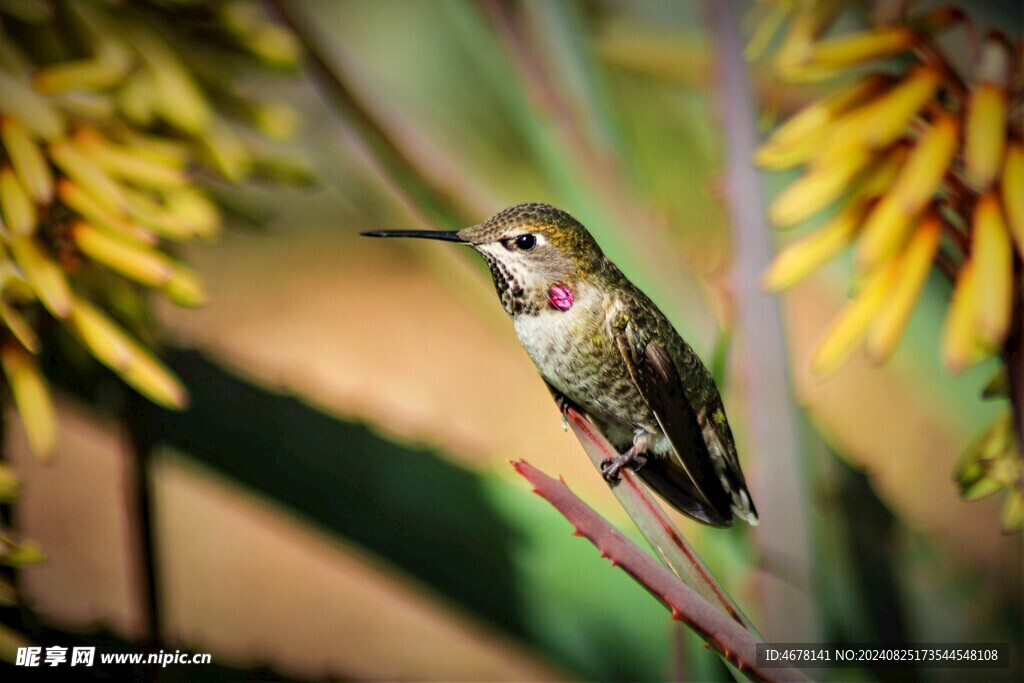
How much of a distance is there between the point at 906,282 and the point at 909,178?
0.09 m

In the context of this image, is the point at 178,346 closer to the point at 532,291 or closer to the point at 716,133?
the point at 532,291

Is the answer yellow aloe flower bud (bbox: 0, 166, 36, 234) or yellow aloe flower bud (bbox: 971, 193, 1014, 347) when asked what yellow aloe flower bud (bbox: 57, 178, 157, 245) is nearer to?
yellow aloe flower bud (bbox: 0, 166, 36, 234)

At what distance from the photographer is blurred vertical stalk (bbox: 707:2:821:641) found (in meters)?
0.77

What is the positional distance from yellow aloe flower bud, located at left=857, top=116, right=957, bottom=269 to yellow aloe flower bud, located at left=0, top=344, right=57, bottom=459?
75 centimetres

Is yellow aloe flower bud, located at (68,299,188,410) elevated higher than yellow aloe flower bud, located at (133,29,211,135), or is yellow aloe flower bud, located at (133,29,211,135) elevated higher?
yellow aloe flower bud, located at (133,29,211,135)

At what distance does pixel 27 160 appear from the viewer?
0.76 m

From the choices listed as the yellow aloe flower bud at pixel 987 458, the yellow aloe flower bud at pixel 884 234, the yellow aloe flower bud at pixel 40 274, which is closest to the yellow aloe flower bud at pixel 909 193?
the yellow aloe flower bud at pixel 884 234

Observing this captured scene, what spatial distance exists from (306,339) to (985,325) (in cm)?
79

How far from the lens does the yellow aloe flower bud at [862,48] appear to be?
2.41 ft

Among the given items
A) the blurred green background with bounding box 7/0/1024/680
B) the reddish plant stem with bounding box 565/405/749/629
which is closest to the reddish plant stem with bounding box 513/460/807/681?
the reddish plant stem with bounding box 565/405/749/629

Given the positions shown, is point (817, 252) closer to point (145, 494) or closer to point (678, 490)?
point (678, 490)

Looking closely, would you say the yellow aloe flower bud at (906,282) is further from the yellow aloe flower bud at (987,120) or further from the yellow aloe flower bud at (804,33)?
the yellow aloe flower bud at (804,33)

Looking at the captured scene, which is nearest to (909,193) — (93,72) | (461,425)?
(461,425)

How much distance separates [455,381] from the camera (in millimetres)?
1126
